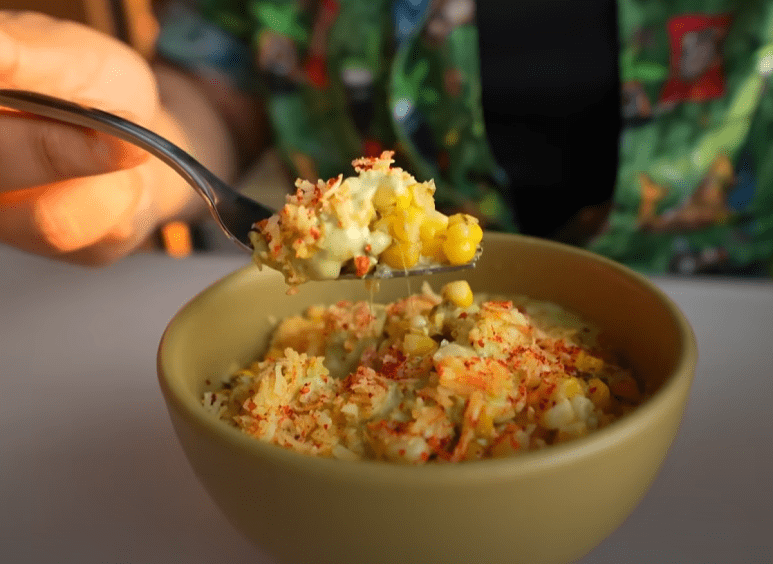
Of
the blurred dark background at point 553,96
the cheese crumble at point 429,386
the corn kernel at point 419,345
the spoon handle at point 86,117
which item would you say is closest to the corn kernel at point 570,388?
the cheese crumble at point 429,386

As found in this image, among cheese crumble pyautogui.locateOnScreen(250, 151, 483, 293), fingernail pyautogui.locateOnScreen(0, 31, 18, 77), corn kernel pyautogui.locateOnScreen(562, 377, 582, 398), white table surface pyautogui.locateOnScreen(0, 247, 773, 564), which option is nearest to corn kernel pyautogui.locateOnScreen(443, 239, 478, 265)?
cheese crumble pyautogui.locateOnScreen(250, 151, 483, 293)

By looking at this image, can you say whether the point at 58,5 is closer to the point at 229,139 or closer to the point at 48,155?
the point at 229,139

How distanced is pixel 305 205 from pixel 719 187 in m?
0.91

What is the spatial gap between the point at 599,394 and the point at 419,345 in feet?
0.59

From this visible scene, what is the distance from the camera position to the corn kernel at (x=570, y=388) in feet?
2.02

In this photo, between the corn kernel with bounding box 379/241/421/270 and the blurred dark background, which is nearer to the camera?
the corn kernel with bounding box 379/241/421/270

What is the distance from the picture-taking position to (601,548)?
2.04ft

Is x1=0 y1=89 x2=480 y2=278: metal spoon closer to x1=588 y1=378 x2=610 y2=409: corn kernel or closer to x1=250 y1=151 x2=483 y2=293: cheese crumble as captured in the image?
x1=250 y1=151 x2=483 y2=293: cheese crumble

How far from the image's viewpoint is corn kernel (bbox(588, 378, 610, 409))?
0.64m

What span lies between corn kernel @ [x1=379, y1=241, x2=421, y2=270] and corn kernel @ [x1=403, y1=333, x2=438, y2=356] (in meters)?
0.07

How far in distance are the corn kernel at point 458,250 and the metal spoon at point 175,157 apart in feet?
0.05

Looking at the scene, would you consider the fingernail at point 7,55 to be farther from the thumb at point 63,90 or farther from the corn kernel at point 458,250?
the corn kernel at point 458,250

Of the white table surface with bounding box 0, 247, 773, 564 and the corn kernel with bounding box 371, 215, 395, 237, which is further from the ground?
the corn kernel with bounding box 371, 215, 395, 237

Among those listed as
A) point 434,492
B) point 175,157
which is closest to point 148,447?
point 175,157
